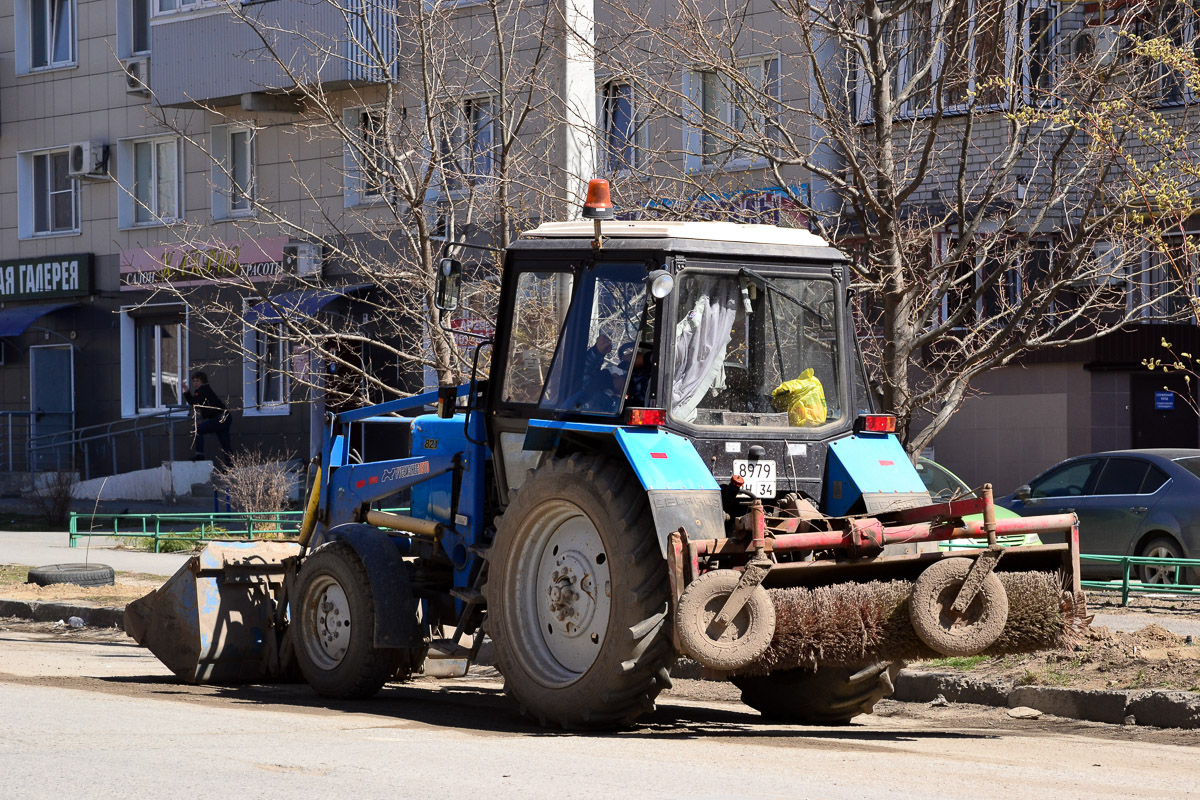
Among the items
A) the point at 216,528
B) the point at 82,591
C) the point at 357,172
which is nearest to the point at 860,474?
the point at 82,591

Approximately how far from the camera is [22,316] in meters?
32.0

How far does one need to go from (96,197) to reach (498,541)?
2559 cm

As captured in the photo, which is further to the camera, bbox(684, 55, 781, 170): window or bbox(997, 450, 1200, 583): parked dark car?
bbox(997, 450, 1200, 583): parked dark car

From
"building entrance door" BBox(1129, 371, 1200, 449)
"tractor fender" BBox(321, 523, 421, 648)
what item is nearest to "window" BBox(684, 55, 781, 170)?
"tractor fender" BBox(321, 523, 421, 648)

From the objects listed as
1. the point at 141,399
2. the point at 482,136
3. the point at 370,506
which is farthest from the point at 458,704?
the point at 141,399

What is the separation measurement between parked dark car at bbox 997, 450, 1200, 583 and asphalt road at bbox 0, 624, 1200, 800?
267 inches

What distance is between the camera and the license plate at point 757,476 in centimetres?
838

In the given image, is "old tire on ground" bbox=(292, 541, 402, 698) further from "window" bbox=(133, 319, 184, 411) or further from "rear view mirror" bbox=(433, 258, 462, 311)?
"window" bbox=(133, 319, 184, 411)

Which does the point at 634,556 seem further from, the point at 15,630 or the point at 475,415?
the point at 15,630

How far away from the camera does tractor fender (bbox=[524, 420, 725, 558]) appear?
7773 mm

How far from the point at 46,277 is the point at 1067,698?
89.5 feet

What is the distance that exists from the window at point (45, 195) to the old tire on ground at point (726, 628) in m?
27.7

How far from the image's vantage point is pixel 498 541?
859 centimetres

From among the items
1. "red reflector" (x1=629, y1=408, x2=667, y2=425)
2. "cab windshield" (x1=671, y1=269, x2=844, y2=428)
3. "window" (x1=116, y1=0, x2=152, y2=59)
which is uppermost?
"window" (x1=116, y1=0, x2=152, y2=59)
